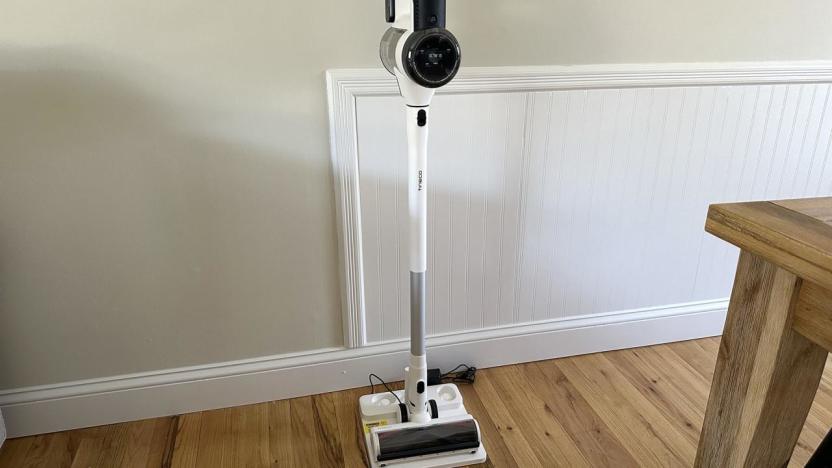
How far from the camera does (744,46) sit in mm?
1655

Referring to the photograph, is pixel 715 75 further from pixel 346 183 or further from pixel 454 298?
pixel 346 183

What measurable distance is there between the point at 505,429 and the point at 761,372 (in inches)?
33.1

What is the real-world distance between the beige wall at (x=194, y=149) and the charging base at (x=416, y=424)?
244mm

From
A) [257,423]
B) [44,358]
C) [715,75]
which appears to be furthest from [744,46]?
[44,358]

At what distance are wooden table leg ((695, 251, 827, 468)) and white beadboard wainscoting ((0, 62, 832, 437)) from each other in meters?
0.84

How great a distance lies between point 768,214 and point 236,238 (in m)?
1.19

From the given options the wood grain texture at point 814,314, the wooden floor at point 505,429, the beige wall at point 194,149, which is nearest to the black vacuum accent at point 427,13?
the beige wall at point 194,149

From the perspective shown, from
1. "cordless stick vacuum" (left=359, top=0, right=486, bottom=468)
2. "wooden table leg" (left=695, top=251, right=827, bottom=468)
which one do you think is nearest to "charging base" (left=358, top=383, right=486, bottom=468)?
"cordless stick vacuum" (left=359, top=0, right=486, bottom=468)

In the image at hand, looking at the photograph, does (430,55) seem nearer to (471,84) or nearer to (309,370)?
(471,84)

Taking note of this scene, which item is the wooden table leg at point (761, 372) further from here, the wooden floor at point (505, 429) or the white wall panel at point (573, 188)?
the white wall panel at point (573, 188)

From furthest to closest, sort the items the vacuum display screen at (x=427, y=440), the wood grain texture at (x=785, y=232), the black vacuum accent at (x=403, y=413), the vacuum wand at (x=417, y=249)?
1. the black vacuum accent at (x=403, y=413)
2. the vacuum display screen at (x=427, y=440)
3. the vacuum wand at (x=417, y=249)
4. the wood grain texture at (x=785, y=232)

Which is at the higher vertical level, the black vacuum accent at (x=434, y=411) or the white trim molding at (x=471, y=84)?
the white trim molding at (x=471, y=84)

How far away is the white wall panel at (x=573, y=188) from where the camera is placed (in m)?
1.57

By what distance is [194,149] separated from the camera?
140cm
